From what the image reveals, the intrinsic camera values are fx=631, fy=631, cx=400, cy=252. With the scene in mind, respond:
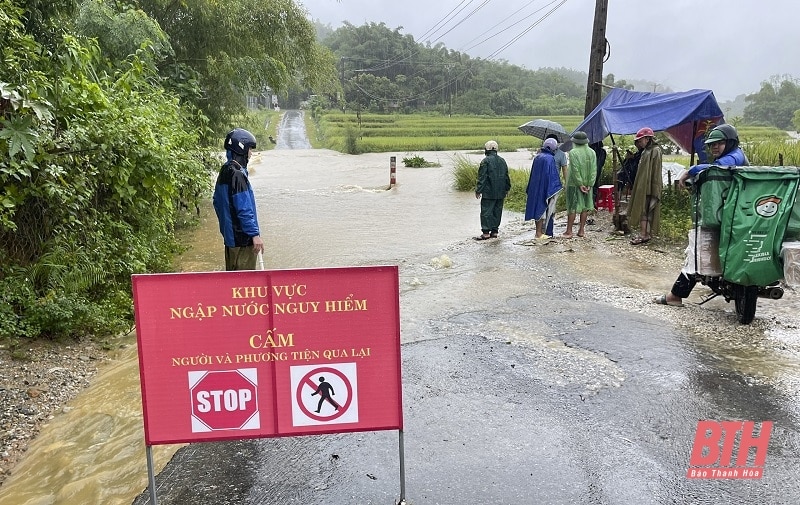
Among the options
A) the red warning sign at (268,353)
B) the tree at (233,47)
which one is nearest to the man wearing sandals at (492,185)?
the tree at (233,47)

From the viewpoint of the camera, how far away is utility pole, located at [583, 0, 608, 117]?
12.5 m

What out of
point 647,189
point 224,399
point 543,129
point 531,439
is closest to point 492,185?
point 647,189

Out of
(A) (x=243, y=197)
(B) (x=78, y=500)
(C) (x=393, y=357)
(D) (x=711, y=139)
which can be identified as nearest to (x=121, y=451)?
(B) (x=78, y=500)

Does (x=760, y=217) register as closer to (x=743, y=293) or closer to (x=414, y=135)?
(x=743, y=293)

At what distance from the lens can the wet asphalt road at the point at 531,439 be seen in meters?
3.17

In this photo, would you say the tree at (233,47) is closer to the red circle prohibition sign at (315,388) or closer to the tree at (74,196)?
the tree at (74,196)

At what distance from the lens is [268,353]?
2.86 meters

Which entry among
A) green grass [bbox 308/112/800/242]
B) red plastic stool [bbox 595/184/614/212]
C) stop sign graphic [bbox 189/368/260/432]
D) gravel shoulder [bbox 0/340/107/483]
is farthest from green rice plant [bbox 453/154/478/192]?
stop sign graphic [bbox 189/368/260/432]

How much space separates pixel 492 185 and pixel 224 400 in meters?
7.62

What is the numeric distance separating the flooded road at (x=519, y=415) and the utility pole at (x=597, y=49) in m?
6.13

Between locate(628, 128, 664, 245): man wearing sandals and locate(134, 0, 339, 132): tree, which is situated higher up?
locate(134, 0, 339, 132): tree

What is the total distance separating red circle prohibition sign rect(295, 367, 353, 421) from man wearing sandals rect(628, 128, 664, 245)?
710 cm

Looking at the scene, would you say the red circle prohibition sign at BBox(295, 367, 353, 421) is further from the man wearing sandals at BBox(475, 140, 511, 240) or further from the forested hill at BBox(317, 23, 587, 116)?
the forested hill at BBox(317, 23, 587, 116)

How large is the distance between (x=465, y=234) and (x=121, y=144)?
7.25m
